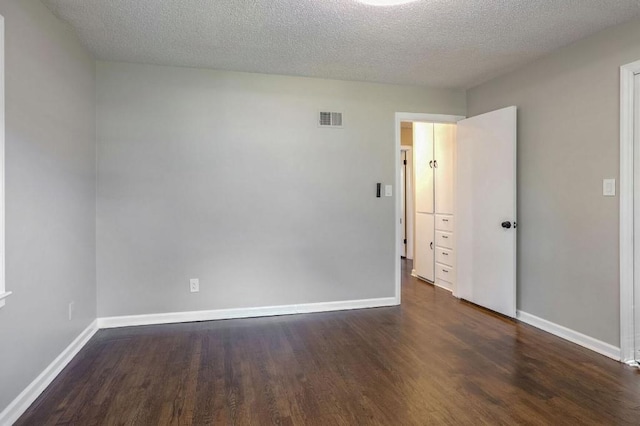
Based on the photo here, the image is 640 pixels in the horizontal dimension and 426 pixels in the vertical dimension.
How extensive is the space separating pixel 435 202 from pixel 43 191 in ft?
13.7

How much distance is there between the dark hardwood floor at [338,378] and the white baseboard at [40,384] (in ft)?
0.14

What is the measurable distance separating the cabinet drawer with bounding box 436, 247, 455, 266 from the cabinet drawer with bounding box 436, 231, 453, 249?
0.06 metres

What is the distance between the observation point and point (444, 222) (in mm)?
4785

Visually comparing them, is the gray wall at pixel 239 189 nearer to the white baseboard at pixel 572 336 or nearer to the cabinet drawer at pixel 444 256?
the cabinet drawer at pixel 444 256

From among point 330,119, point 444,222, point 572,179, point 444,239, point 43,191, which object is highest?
point 330,119

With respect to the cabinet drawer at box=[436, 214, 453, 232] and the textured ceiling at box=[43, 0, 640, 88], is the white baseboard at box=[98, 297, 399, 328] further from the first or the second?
the textured ceiling at box=[43, 0, 640, 88]

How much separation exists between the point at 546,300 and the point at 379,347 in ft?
5.15

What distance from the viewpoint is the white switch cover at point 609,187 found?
2672 mm

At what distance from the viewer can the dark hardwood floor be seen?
1979 mm

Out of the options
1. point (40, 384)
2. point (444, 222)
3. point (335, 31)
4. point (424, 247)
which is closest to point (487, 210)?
point (444, 222)

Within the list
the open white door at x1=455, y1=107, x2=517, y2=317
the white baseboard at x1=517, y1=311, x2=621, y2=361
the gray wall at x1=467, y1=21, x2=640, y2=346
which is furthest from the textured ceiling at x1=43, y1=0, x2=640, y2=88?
the white baseboard at x1=517, y1=311, x2=621, y2=361

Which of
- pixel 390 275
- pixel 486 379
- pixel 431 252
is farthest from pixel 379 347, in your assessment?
pixel 431 252

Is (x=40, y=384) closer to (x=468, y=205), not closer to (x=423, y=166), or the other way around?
(x=468, y=205)

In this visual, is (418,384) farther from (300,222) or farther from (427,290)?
(427,290)
